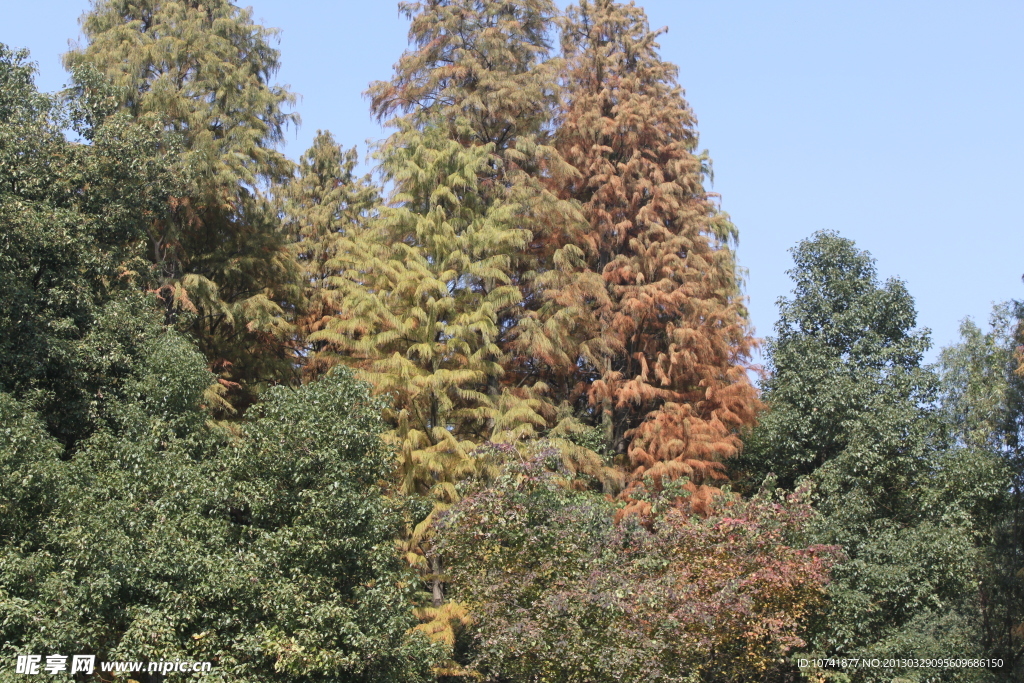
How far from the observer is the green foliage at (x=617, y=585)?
13875 millimetres

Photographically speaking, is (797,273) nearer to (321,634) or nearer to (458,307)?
(458,307)

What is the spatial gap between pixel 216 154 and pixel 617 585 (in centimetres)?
1257

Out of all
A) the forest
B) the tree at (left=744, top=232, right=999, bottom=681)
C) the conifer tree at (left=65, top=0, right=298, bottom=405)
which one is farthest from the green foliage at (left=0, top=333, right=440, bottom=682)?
the tree at (left=744, top=232, right=999, bottom=681)

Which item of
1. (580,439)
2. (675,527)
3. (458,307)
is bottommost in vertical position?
(675,527)

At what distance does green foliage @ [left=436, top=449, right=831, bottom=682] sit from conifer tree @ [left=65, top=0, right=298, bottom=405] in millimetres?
7825

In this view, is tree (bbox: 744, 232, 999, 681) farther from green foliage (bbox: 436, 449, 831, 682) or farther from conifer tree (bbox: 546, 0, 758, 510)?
green foliage (bbox: 436, 449, 831, 682)

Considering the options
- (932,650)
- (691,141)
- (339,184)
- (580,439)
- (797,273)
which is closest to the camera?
(932,650)

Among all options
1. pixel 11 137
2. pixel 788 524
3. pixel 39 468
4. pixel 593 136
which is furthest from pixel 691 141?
pixel 39 468

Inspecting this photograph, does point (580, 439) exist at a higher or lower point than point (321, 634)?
higher

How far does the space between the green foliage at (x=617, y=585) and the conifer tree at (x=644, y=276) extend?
3.38m

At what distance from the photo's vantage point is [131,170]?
17.9 meters

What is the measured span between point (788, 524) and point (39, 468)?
10.4 metres

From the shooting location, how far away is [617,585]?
47.4ft

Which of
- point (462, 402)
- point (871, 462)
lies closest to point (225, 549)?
point (462, 402)
